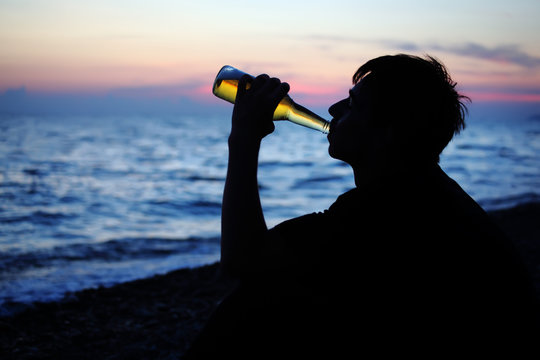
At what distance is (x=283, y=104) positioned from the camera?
239 cm

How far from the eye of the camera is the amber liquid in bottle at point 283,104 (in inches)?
84.5

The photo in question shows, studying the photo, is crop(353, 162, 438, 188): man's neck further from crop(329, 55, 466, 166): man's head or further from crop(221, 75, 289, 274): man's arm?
crop(221, 75, 289, 274): man's arm

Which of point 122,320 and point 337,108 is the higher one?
point 337,108

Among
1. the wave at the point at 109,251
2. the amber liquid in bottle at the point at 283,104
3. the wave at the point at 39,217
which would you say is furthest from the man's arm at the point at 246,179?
the wave at the point at 39,217

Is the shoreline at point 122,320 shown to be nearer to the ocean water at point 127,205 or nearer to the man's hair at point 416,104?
the ocean water at point 127,205

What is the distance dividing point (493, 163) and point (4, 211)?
2372 cm

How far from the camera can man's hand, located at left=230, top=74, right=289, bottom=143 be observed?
1.49m

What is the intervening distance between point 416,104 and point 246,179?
627mm

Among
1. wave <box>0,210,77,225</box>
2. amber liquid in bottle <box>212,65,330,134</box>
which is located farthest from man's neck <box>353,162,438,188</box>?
wave <box>0,210,77,225</box>

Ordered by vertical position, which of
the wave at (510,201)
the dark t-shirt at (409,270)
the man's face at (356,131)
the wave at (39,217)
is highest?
the man's face at (356,131)

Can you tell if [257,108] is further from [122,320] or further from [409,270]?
[122,320]

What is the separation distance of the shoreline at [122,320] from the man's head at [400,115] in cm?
252

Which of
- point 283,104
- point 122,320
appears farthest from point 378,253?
point 122,320

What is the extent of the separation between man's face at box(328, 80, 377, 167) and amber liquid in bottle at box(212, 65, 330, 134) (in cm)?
58
